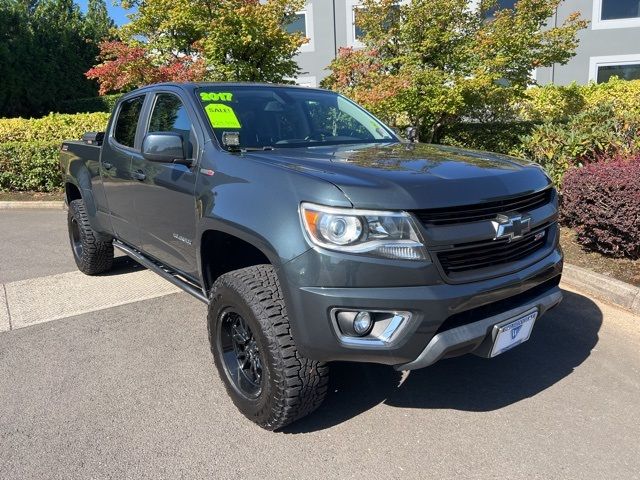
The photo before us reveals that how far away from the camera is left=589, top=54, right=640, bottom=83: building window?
16875 millimetres

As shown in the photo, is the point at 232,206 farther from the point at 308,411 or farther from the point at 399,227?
the point at 308,411

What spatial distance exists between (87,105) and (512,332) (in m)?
23.2

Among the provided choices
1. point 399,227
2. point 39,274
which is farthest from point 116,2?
point 399,227

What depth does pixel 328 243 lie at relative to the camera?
2303mm

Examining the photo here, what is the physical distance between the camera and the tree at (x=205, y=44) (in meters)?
8.38

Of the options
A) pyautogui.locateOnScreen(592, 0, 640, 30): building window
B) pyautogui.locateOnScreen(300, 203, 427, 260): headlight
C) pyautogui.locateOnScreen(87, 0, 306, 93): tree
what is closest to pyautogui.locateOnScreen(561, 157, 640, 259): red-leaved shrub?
pyautogui.locateOnScreen(300, 203, 427, 260): headlight

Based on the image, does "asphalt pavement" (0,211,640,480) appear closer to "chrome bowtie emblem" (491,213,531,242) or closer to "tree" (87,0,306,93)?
"chrome bowtie emblem" (491,213,531,242)

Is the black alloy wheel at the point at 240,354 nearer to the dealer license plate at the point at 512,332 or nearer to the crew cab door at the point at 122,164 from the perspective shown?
the dealer license plate at the point at 512,332

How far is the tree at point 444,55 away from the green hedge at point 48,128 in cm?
607

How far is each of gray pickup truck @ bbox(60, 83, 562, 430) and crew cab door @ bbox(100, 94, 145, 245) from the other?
50 centimetres

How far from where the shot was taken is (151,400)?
312 centimetres

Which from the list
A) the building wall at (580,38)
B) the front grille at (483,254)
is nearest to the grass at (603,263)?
the front grille at (483,254)

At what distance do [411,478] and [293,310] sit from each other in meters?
0.95

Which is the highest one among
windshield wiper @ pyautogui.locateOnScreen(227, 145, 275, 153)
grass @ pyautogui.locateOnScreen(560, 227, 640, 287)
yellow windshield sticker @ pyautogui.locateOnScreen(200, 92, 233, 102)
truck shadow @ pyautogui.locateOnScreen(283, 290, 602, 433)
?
yellow windshield sticker @ pyautogui.locateOnScreen(200, 92, 233, 102)
